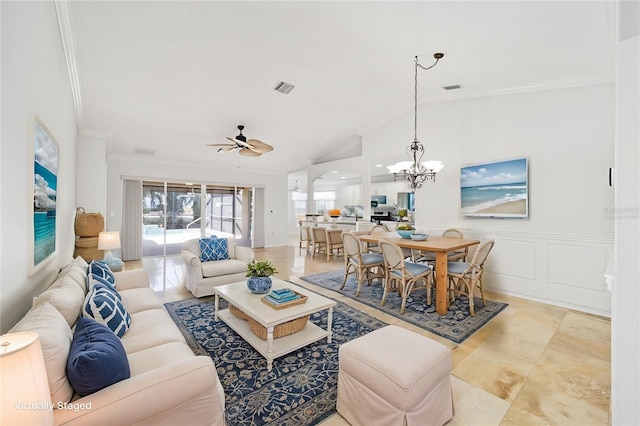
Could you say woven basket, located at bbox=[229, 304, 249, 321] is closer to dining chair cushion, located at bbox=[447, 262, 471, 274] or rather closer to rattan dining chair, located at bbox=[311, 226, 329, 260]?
dining chair cushion, located at bbox=[447, 262, 471, 274]

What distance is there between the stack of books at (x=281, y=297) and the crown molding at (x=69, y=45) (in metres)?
2.91

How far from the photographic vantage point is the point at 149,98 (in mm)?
4172

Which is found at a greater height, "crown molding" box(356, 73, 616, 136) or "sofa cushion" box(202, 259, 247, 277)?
"crown molding" box(356, 73, 616, 136)

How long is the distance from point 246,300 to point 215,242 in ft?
6.48

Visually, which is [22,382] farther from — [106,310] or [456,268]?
[456,268]

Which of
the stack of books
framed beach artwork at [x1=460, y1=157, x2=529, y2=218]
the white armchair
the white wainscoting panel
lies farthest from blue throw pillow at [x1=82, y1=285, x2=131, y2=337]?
the white wainscoting panel

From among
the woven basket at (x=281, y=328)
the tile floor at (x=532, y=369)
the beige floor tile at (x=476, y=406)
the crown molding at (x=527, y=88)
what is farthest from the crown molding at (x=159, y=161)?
the beige floor tile at (x=476, y=406)

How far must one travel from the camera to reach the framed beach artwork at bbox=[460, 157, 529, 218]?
13.1 feet

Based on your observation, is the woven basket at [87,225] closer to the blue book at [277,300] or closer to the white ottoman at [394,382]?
the blue book at [277,300]

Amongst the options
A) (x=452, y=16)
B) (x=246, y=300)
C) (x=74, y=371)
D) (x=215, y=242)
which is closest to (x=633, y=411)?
(x=74, y=371)

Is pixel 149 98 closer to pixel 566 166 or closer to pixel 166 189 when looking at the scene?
pixel 166 189

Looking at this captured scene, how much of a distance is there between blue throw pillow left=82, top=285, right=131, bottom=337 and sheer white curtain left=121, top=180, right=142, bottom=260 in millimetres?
5278

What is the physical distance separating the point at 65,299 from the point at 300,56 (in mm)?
3684

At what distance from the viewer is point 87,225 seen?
3.66 meters
